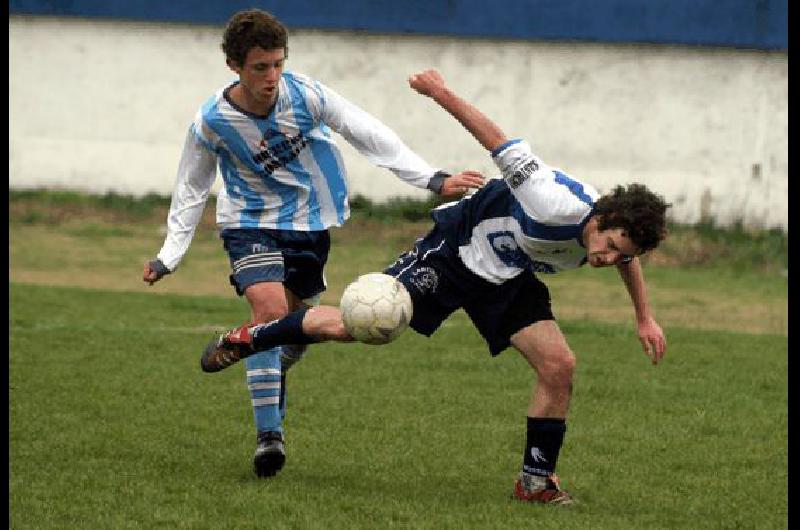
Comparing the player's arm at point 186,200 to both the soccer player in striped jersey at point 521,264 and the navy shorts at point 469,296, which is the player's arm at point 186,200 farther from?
Result: the navy shorts at point 469,296

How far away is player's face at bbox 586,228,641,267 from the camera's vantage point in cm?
669

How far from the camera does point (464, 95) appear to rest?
2286 cm

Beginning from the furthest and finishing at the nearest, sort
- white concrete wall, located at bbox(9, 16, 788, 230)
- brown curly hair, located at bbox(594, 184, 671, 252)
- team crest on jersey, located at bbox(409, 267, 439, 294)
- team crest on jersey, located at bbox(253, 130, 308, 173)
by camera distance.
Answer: white concrete wall, located at bbox(9, 16, 788, 230), team crest on jersey, located at bbox(253, 130, 308, 173), team crest on jersey, located at bbox(409, 267, 439, 294), brown curly hair, located at bbox(594, 184, 671, 252)

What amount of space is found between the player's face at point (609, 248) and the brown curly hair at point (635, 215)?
0.02 m

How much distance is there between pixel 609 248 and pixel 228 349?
5.55ft

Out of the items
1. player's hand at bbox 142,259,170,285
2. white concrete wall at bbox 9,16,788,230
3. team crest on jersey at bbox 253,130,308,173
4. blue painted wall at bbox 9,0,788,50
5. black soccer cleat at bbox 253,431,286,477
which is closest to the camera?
black soccer cleat at bbox 253,431,286,477

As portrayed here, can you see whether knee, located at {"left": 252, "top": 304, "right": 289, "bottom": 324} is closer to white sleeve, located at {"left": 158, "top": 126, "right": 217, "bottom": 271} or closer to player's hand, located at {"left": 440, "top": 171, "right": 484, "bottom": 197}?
white sleeve, located at {"left": 158, "top": 126, "right": 217, "bottom": 271}

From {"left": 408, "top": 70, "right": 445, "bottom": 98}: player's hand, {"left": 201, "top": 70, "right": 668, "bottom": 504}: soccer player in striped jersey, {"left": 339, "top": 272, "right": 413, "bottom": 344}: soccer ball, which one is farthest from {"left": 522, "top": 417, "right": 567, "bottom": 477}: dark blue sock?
{"left": 408, "top": 70, "right": 445, "bottom": 98}: player's hand

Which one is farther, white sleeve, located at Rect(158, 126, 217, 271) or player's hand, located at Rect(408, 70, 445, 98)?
white sleeve, located at Rect(158, 126, 217, 271)

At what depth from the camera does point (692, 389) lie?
35.8ft

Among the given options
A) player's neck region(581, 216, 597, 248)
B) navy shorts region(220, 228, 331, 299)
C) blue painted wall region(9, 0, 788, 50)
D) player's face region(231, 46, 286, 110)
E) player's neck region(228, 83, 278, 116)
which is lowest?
navy shorts region(220, 228, 331, 299)

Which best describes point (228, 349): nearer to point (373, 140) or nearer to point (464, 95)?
point (373, 140)

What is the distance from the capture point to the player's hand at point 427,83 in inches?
269

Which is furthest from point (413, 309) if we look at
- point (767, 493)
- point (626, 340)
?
point (626, 340)
